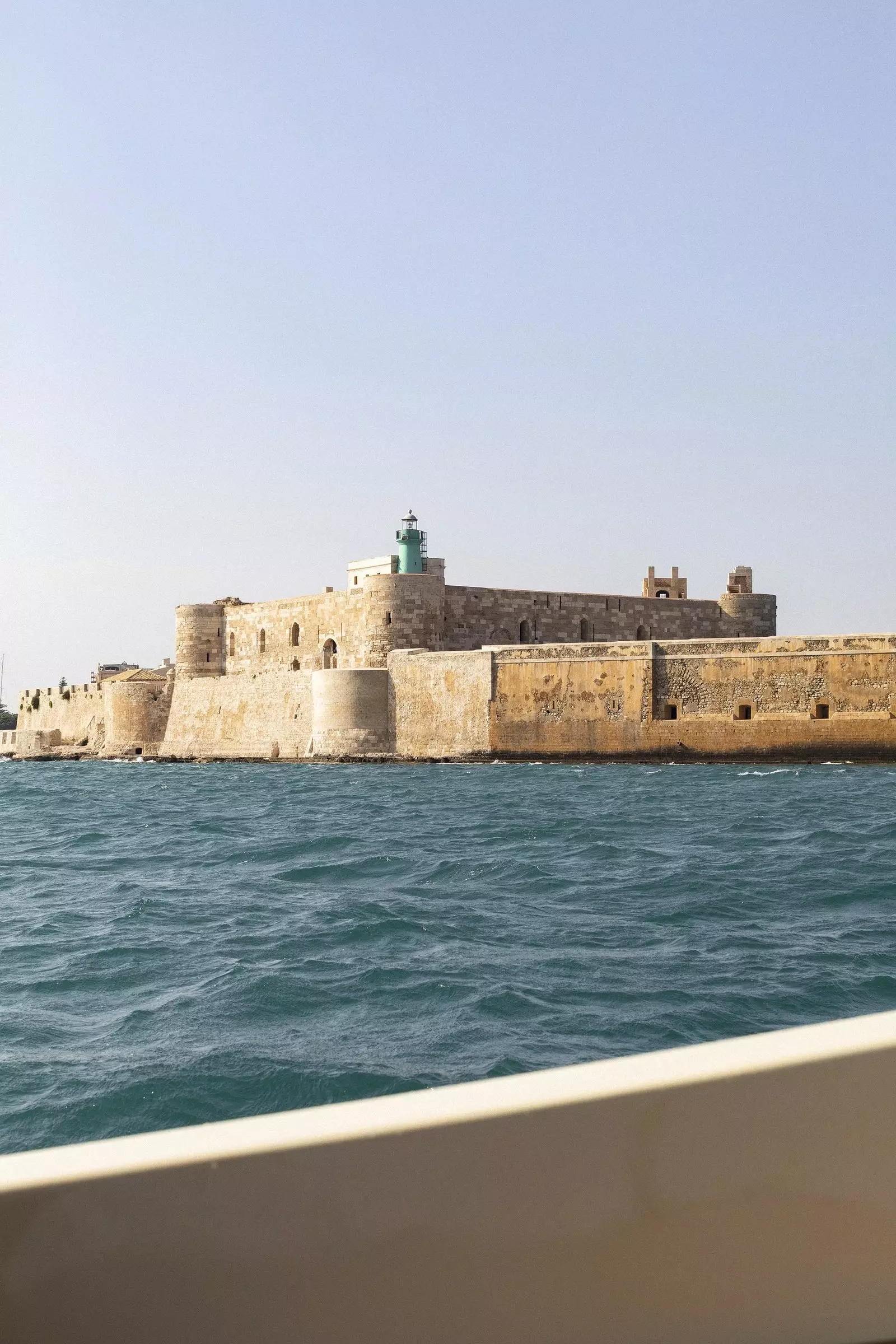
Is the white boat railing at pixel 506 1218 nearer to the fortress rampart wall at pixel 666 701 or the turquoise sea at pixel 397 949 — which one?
the turquoise sea at pixel 397 949

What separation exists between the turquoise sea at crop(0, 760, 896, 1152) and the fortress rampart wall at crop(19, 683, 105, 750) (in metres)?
23.2

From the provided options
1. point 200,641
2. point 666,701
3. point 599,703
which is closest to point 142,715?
point 200,641

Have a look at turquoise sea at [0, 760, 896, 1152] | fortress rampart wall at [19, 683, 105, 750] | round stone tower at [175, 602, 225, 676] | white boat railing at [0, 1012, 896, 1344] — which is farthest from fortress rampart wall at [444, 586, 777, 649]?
white boat railing at [0, 1012, 896, 1344]

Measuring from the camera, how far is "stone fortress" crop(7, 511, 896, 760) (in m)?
24.9

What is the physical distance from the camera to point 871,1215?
138cm

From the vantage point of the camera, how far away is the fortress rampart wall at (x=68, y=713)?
39344mm

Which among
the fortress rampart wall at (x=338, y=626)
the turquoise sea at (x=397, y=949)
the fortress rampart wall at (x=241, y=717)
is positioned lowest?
the turquoise sea at (x=397, y=949)

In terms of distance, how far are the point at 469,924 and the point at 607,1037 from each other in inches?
117

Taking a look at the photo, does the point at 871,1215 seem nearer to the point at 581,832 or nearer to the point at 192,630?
the point at 581,832

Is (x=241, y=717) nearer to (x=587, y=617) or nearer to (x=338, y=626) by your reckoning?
(x=338, y=626)

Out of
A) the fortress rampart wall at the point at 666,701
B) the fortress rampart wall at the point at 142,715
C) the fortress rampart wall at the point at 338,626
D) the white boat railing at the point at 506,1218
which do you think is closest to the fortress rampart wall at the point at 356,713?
the fortress rampart wall at the point at 666,701

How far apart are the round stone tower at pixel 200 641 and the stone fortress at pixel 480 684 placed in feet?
0.14

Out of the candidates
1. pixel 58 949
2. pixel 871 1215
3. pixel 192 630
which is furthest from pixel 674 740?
pixel 871 1215

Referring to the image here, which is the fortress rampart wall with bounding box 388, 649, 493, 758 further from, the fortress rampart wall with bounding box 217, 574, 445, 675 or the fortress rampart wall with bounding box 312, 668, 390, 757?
the fortress rampart wall with bounding box 217, 574, 445, 675
